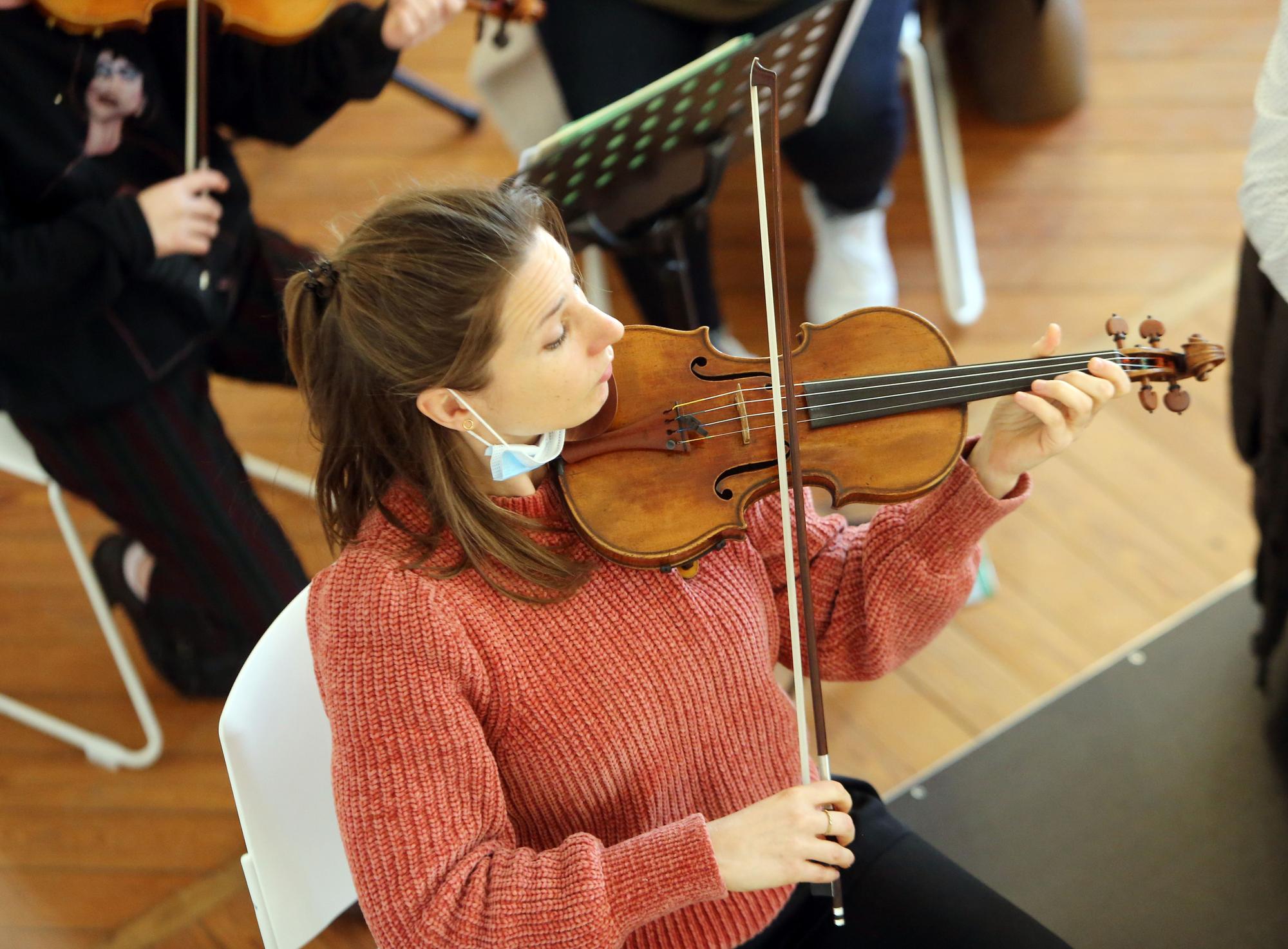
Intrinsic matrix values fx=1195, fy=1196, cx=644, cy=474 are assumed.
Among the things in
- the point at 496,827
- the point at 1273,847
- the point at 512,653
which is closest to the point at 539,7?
the point at 512,653

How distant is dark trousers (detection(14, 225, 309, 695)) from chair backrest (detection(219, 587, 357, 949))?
0.55 metres

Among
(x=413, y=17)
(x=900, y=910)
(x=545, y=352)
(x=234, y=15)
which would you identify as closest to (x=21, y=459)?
(x=234, y=15)

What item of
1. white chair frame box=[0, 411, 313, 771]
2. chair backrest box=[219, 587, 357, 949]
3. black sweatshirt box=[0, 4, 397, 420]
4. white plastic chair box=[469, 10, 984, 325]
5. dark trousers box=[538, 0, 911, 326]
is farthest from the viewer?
white plastic chair box=[469, 10, 984, 325]

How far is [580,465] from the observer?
3.27 feet

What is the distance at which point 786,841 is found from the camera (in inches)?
34.2

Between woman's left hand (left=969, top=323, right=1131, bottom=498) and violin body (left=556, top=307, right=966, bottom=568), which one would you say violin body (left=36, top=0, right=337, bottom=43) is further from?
woman's left hand (left=969, top=323, right=1131, bottom=498)

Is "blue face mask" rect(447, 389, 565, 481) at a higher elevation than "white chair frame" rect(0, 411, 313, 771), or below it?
higher

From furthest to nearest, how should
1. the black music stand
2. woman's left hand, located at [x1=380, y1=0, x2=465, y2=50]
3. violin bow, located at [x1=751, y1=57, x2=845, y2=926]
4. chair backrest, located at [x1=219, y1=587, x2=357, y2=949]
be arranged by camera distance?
woman's left hand, located at [x1=380, y1=0, x2=465, y2=50]
the black music stand
chair backrest, located at [x1=219, y1=587, x2=357, y2=949]
violin bow, located at [x1=751, y1=57, x2=845, y2=926]

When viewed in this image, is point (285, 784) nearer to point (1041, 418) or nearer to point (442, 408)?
point (442, 408)

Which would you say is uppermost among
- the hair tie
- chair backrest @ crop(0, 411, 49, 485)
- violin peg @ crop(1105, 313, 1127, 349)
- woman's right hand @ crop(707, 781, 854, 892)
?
the hair tie

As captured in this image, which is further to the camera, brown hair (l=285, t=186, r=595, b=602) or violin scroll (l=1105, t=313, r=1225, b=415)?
violin scroll (l=1105, t=313, r=1225, b=415)

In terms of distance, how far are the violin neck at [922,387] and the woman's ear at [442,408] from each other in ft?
0.97

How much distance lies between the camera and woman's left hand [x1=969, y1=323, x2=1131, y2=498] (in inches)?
37.7

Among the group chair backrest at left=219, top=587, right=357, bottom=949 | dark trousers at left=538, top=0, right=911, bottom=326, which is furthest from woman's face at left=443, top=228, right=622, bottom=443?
dark trousers at left=538, top=0, right=911, bottom=326
